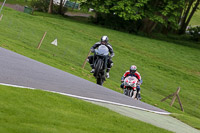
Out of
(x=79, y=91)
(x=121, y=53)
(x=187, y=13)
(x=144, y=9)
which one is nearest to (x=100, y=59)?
(x=79, y=91)

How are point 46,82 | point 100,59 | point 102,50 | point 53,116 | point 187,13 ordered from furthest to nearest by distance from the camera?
point 187,13, point 100,59, point 102,50, point 46,82, point 53,116

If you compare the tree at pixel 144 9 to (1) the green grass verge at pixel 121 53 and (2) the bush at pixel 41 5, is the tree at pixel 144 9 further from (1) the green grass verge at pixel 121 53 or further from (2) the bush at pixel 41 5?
(2) the bush at pixel 41 5

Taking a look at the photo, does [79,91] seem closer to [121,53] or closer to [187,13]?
[121,53]

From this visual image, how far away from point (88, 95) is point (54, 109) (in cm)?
337

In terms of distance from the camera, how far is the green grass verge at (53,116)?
7.85 metres

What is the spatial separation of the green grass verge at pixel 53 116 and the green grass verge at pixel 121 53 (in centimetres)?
1224

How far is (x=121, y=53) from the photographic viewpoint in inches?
1625

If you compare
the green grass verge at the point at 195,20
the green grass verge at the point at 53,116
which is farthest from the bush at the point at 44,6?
the green grass verge at the point at 195,20

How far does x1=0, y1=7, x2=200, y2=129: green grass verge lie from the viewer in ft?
89.7

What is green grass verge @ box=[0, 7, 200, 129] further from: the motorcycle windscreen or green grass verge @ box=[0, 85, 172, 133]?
green grass verge @ box=[0, 85, 172, 133]

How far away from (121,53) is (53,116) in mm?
32723

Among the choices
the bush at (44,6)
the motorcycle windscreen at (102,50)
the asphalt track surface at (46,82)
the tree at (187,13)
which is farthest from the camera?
the tree at (187,13)

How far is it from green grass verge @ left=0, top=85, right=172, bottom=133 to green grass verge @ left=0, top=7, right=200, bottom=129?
12.2 metres

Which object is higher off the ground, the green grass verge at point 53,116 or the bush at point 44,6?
the green grass verge at point 53,116
